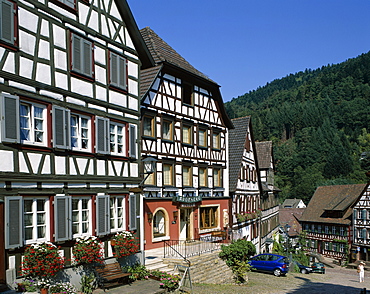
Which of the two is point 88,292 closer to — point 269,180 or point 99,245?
point 99,245

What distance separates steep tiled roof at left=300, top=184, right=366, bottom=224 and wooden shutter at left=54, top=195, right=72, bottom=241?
48.4 meters

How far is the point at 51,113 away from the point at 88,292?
6.25 meters

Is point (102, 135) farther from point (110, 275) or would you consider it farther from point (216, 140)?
point (216, 140)

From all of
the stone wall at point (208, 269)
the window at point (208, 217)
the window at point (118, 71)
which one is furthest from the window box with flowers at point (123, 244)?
the window at point (208, 217)

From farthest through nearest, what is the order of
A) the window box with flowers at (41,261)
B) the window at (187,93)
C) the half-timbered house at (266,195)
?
the half-timbered house at (266,195), the window at (187,93), the window box with flowers at (41,261)

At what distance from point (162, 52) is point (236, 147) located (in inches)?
483

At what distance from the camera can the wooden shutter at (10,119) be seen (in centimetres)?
1204

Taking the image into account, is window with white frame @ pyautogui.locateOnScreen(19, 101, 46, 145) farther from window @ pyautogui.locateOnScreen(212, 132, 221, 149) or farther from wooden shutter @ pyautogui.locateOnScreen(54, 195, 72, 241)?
window @ pyautogui.locateOnScreen(212, 132, 221, 149)

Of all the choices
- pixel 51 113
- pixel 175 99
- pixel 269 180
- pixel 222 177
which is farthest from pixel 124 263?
pixel 269 180

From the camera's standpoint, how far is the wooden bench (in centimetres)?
1533

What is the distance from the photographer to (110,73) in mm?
17031

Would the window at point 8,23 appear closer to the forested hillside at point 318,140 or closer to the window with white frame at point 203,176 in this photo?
the window with white frame at point 203,176

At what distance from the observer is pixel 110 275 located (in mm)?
15461

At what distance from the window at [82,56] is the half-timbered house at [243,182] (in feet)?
58.3
